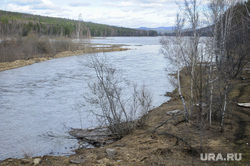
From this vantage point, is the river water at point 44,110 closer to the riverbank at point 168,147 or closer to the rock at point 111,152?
the riverbank at point 168,147

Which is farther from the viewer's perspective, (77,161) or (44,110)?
(44,110)

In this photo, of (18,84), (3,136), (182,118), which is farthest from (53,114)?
(18,84)

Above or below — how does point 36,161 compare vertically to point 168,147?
below

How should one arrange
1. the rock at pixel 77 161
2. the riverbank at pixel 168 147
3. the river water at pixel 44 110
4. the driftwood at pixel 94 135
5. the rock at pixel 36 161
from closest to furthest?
the riverbank at pixel 168 147 < the rock at pixel 77 161 < the rock at pixel 36 161 < the river water at pixel 44 110 < the driftwood at pixel 94 135

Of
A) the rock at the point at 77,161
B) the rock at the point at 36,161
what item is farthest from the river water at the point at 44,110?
the rock at the point at 77,161

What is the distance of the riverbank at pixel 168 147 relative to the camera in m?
7.33

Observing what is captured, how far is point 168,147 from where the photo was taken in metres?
8.11

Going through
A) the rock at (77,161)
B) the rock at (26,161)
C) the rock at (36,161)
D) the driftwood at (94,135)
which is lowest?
the driftwood at (94,135)

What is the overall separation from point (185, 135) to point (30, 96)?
40.0 feet

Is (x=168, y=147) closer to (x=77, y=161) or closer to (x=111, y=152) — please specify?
(x=111, y=152)

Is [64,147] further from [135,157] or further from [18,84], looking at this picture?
[18,84]

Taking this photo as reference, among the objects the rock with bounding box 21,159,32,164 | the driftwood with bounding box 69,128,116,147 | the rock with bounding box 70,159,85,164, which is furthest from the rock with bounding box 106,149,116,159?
the rock with bounding box 21,159,32,164

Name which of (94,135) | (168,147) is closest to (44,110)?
(94,135)

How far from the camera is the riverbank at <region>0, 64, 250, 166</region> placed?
24.1 feet
